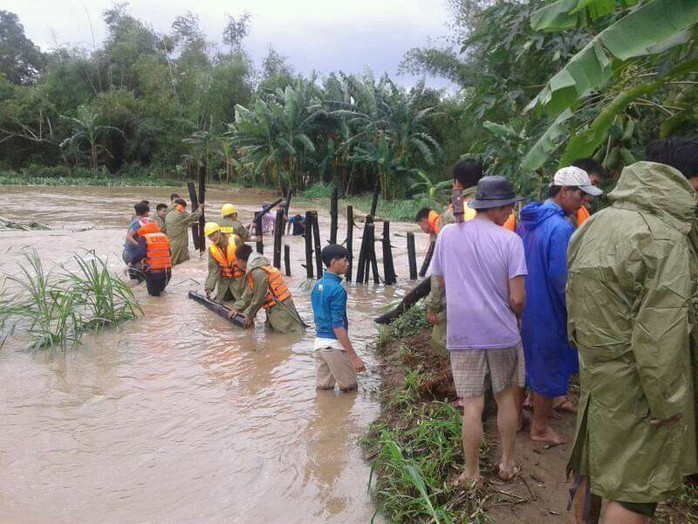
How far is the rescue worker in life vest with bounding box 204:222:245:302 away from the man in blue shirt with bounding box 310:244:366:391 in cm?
323

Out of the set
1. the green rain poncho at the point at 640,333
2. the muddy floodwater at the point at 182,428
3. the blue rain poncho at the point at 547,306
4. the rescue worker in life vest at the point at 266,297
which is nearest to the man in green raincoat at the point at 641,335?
the green rain poncho at the point at 640,333

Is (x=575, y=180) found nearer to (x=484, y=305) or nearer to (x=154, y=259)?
(x=484, y=305)

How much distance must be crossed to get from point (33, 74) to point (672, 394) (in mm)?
56577

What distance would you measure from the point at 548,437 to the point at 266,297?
4260 millimetres

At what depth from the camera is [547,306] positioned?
3537mm

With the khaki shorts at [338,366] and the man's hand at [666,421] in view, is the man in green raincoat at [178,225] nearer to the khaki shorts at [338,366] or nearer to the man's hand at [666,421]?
the khaki shorts at [338,366]

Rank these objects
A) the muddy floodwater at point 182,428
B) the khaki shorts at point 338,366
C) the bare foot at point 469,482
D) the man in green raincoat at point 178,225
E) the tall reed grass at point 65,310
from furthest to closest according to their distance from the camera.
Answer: the man in green raincoat at point 178,225 → the tall reed grass at point 65,310 → the khaki shorts at point 338,366 → the muddy floodwater at point 182,428 → the bare foot at point 469,482

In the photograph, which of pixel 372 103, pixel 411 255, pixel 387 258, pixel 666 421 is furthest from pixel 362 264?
pixel 372 103

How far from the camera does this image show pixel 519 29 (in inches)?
248

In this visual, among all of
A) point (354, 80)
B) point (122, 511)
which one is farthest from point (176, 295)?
point (354, 80)

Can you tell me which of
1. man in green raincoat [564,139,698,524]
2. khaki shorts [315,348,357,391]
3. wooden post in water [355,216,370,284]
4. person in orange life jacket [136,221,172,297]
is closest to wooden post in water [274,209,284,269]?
wooden post in water [355,216,370,284]

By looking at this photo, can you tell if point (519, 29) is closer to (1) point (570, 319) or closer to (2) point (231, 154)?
(1) point (570, 319)

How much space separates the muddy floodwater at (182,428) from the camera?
3959 mm

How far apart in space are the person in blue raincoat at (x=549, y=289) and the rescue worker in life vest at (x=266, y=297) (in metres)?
3.93
